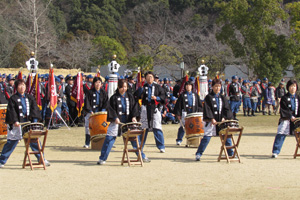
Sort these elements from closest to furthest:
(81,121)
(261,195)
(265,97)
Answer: (261,195) → (81,121) → (265,97)

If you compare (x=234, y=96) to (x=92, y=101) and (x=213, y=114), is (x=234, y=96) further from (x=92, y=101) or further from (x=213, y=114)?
(x=213, y=114)

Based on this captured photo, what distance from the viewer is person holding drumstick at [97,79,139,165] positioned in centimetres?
886

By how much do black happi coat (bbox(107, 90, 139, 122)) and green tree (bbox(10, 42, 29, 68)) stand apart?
28867 millimetres

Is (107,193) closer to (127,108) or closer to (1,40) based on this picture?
(127,108)

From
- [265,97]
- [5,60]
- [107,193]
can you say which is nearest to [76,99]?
[107,193]

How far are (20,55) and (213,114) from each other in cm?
3002

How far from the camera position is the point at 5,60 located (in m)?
39.3

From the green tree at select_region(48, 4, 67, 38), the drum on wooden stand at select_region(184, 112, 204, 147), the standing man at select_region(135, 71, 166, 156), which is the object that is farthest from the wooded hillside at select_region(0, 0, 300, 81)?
the standing man at select_region(135, 71, 166, 156)

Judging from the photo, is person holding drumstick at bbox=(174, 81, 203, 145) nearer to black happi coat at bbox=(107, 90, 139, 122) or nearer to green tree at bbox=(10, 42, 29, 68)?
black happi coat at bbox=(107, 90, 139, 122)

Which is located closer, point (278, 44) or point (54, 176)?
point (54, 176)

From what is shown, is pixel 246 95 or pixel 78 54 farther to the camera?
pixel 78 54

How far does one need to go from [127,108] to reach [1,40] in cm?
3313

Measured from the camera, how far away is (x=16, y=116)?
8516mm

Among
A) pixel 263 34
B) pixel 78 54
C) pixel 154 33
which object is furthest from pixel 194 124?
pixel 154 33
